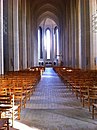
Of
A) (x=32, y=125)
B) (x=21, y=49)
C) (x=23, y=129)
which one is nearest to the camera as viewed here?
(x=23, y=129)

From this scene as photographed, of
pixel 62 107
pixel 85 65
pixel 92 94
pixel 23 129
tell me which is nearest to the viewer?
pixel 23 129

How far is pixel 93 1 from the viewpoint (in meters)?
28.7

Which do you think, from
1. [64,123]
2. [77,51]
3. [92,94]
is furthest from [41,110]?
[77,51]

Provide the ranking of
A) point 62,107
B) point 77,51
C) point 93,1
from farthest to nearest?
1. point 77,51
2. point 93,1
3. point 62,107

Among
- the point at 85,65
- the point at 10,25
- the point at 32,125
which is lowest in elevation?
the point at 32,125

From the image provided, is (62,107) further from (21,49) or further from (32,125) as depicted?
(21,49)

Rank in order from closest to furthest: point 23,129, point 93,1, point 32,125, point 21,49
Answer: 1. point 23,129
2. point 32,125
3. point 93,1
4. point 21,49

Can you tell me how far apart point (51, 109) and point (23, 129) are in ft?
10.7

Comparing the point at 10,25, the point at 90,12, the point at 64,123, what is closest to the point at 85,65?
the point at 90,12

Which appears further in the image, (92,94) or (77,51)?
(77,51)

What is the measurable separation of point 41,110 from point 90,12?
20.3 metres

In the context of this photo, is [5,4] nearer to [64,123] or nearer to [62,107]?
[62,107]

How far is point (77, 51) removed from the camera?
136 ft

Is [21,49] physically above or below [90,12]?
below
